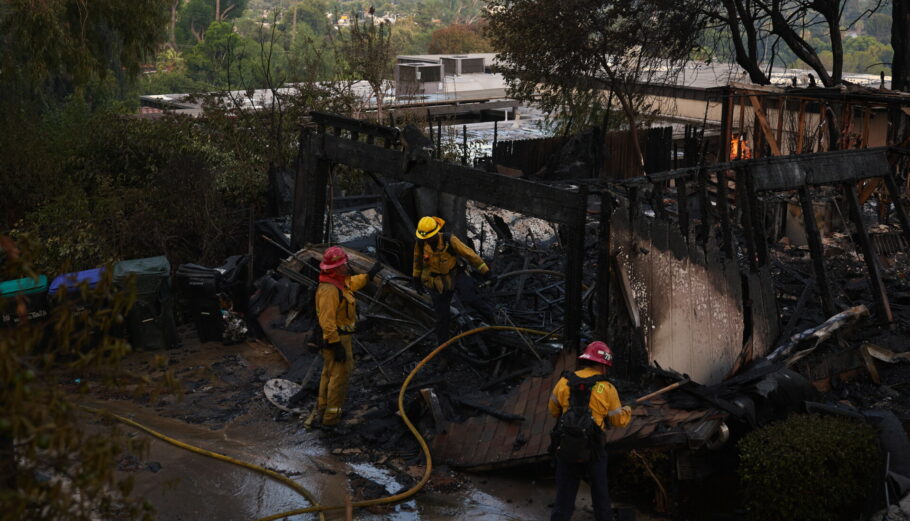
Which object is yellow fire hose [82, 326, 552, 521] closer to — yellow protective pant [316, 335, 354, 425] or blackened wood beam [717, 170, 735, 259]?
yellow protective pant [316, 335, 354, 425]

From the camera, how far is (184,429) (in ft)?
29.2

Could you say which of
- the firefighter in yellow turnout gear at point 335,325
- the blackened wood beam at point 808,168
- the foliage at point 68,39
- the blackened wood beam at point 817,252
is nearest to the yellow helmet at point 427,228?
the firefighter in yellow turnout gear at point 335,325

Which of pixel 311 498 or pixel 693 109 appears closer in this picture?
pixel 311 498

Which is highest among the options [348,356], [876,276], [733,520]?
[876,276]

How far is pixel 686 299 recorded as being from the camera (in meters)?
8.40

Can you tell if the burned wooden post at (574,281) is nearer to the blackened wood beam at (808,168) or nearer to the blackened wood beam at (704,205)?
the blackened wood beam at (808,168)

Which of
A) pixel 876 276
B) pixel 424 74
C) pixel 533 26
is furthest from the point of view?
pixel 424 74

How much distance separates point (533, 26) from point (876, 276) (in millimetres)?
13319

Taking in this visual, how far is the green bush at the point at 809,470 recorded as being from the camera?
6.84 meters

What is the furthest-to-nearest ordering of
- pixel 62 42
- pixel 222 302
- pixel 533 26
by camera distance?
pixel 533 26 < pixel 62 42 < pixel 222 302

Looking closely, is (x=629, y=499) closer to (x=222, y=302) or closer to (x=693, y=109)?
(x=222, y=302)

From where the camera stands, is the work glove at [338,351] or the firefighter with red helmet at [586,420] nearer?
the firefighter with red helmet at [586,420]

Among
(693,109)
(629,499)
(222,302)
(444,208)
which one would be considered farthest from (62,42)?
(693,109)

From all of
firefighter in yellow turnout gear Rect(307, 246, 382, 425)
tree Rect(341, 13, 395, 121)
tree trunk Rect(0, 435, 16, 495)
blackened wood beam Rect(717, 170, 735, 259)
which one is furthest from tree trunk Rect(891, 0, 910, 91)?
tree trunk Rect(0, 435, 16, 495)
